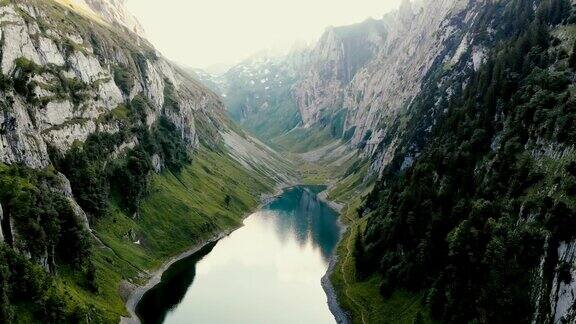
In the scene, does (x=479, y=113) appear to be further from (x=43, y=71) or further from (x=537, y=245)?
(x=43, y=71)

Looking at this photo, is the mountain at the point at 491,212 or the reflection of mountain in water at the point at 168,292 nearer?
the mountain at the point at 491,212

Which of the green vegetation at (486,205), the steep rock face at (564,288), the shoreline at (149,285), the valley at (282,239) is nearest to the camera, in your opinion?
the steep rock face at (564,288)

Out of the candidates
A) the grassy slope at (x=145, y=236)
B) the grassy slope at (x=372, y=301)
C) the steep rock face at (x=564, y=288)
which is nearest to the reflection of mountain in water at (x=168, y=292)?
the grassy slope at (x=145, y=236)

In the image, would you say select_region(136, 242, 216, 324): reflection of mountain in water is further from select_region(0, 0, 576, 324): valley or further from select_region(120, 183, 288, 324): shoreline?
select_region(120, 183, 288, 324): shoreline

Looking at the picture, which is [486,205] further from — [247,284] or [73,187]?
[73,187]

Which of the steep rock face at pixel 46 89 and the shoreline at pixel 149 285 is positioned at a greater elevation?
the steep rock face at pixel 46 89

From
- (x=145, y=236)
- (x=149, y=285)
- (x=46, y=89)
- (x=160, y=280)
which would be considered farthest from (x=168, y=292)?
(x=46, y=89)

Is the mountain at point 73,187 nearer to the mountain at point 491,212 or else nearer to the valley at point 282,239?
the valley at point 282,239

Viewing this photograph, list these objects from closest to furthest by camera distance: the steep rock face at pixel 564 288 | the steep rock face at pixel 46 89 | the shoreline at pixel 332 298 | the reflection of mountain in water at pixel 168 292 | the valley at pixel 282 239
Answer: the steep rock face at pixel 564 288 → the valley at pixel 282 239 → the reflection of mountain in water at pixel 168 292 → the shoreline at pixel 332 298 → the steep rock face at pixel 46 89
